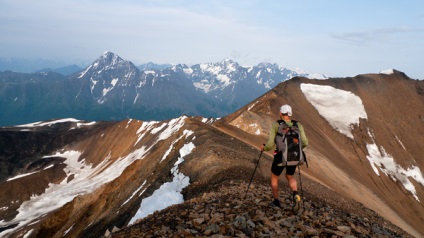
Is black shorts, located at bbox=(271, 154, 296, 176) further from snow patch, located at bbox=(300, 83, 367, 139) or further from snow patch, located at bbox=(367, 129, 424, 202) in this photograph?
snow patch, located at bbox=(300, 83, 367, 139)

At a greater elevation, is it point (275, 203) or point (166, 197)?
point (275, 203)

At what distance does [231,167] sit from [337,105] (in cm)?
9174

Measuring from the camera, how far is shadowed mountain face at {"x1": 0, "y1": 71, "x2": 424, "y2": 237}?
21094mm

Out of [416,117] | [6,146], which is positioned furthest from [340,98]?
[6,146]

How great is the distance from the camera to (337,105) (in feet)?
354

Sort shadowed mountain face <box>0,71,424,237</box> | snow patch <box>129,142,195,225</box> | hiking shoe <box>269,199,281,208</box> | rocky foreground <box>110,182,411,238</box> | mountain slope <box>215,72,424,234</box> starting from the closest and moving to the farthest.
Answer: rocky foreground <box>110,182,411,238</box> < hiking shoe <box>269,199,281,208</box> < shadowed mountain face <box>0,71,424,237</box> < snow patch <box>129,142,195,225</box> < mountain slope <box>215,72,424,234</box>

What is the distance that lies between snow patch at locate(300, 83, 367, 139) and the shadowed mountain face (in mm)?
390

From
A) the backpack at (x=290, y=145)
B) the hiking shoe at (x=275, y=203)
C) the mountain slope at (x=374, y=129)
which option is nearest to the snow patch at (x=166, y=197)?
the hiking shoe at (x=275, y=203)

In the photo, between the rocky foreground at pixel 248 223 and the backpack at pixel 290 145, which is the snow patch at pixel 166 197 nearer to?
the rocky foreground at pixel 248 223

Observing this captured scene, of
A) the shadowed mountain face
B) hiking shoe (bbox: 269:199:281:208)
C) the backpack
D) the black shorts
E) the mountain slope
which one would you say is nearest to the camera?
the backpack

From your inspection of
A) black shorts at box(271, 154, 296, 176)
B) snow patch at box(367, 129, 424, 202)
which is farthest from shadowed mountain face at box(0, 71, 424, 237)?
black shorts at box(271, 154, 296, 176)

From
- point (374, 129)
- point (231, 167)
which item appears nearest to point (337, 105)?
point (374, 129)

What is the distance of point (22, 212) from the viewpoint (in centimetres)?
11412

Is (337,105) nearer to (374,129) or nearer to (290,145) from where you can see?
(374,129)
